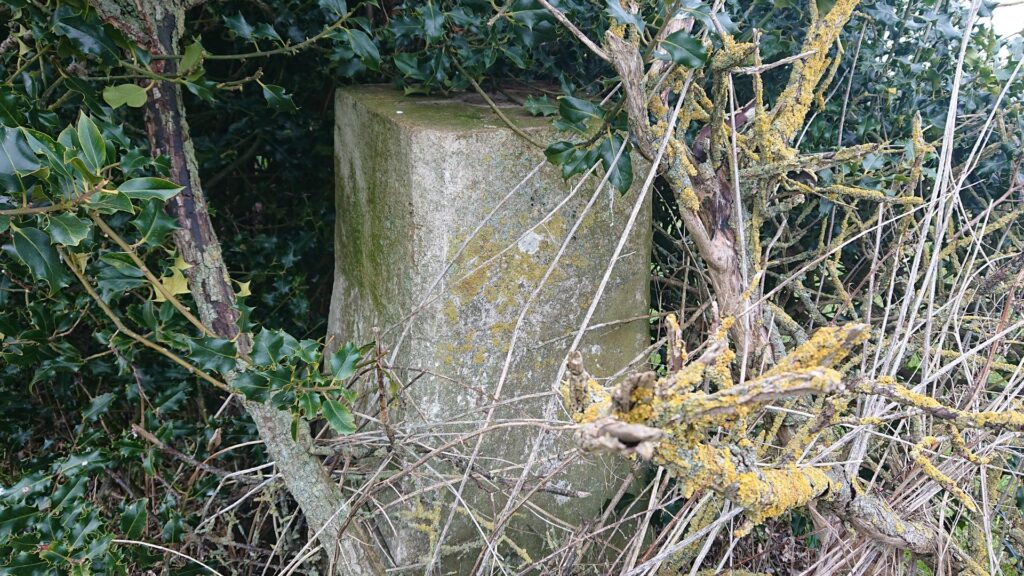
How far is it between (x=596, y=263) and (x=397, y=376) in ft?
1.71

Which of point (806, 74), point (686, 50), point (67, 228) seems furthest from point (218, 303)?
point (806, 74)

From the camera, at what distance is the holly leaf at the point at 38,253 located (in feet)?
Answer: 3.64

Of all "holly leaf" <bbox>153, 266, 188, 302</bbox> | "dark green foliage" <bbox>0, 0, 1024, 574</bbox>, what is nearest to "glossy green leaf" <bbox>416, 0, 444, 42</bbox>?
"dark green foliage" <bbox>0, 0, 1024, 574</bbox>

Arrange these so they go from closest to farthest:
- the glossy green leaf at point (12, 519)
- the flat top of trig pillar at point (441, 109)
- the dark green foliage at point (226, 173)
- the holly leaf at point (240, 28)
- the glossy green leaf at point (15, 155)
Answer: the glossy green leaf at point (15, 155) < the dark green foliage at point (226, 173) < the glossy green leaf at point (12, 519) < the holly leaf at point (240, 28) < the flat top of trig pillar at point (441, 109)

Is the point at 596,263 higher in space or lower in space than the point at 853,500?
higher

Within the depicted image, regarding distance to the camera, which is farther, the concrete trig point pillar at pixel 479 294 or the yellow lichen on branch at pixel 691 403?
the concrete trig point pillar at pixel 479 294

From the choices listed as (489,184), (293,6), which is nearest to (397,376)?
(489,184)

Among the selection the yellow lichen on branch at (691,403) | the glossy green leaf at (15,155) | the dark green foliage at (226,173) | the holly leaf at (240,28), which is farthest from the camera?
the holly leaf at (240,28)

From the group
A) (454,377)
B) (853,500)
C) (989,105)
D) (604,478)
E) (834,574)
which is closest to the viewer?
(853,500)

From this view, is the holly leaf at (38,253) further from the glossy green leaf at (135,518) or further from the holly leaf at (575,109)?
the holly leaf at (575,109)

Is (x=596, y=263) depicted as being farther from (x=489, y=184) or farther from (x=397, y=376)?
(x=397, y=376)

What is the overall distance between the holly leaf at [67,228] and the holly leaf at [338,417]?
1.55 feet

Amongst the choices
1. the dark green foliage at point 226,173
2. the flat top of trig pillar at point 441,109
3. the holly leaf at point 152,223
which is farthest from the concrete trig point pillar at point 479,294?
the holly leaf at point 152,223

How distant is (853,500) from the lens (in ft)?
4.60
